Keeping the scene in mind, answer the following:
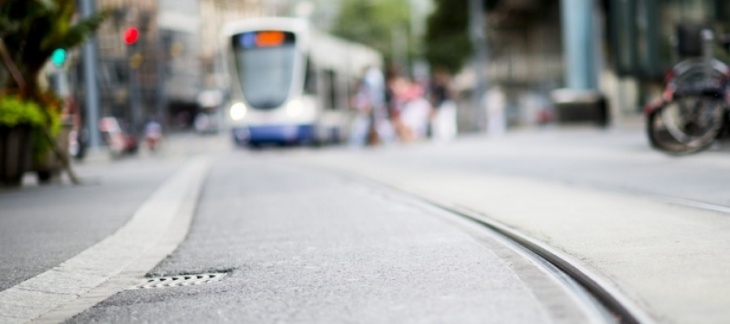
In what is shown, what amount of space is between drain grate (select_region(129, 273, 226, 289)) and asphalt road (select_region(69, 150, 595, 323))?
0.37 feet

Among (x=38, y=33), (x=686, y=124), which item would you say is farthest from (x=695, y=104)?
(x=38, y=33)

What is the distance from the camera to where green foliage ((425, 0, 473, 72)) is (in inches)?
2408

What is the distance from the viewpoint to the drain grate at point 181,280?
653 centimetres

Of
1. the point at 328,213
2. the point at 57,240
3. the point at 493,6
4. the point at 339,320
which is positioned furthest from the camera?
the point at 493,6

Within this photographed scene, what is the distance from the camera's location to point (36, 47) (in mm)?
16797

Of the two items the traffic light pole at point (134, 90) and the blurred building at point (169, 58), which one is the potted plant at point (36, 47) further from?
the blurred building at point (169, 58)

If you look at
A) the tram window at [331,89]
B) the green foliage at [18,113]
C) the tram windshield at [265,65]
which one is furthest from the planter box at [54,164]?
the tram window at [331,89]

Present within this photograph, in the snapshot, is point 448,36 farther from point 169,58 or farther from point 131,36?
point 131,36

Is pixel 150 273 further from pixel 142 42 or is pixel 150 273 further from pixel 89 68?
pixel 142 42

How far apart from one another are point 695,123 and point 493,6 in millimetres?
51337

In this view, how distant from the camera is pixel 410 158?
20469 mm

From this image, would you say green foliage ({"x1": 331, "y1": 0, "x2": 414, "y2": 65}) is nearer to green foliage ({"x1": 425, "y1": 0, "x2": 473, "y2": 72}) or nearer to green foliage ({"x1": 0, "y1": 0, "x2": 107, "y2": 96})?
green foliage ({"x1": 425, "y1": 0, "x2": 473, "y2": 72})

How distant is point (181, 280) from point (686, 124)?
8986mm

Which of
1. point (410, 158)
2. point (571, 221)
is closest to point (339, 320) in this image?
point (571, 221)
